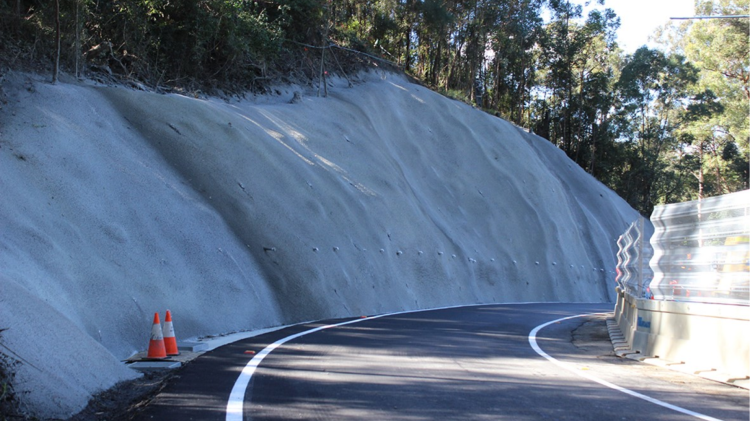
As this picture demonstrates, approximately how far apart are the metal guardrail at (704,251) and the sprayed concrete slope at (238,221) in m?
7.21

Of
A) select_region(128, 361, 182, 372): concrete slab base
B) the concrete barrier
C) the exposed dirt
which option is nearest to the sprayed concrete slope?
the exposed dirt

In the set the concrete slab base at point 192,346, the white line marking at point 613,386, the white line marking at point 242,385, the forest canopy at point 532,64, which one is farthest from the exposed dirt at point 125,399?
the forest canopy at point 532,64

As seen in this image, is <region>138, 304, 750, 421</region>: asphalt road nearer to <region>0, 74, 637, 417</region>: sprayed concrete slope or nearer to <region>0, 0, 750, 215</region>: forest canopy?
<region>0, 74, 637, 417</region>: sprayed concrete slope

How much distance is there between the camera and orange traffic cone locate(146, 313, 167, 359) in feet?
29.8

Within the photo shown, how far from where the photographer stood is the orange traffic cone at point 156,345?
909cm

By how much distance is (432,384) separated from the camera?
746 centimetres

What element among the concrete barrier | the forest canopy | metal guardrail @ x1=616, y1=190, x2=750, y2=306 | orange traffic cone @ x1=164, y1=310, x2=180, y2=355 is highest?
the forest canopy

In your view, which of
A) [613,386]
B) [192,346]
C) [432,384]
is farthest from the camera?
[192,346]

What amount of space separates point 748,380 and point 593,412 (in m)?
2.71

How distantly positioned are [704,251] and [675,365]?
1552 millimetres

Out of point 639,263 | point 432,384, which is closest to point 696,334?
point 639,263

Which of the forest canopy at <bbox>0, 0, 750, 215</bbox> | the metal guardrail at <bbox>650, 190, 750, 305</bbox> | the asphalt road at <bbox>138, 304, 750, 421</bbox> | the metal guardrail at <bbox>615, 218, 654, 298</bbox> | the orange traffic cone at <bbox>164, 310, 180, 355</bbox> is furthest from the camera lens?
the forest canopy at <bbox>0, 0, 750, 215</bbox>

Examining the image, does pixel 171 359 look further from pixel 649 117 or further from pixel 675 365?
pixel 649 117

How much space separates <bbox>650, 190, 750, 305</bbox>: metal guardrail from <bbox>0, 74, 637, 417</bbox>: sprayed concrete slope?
721 centimetres
